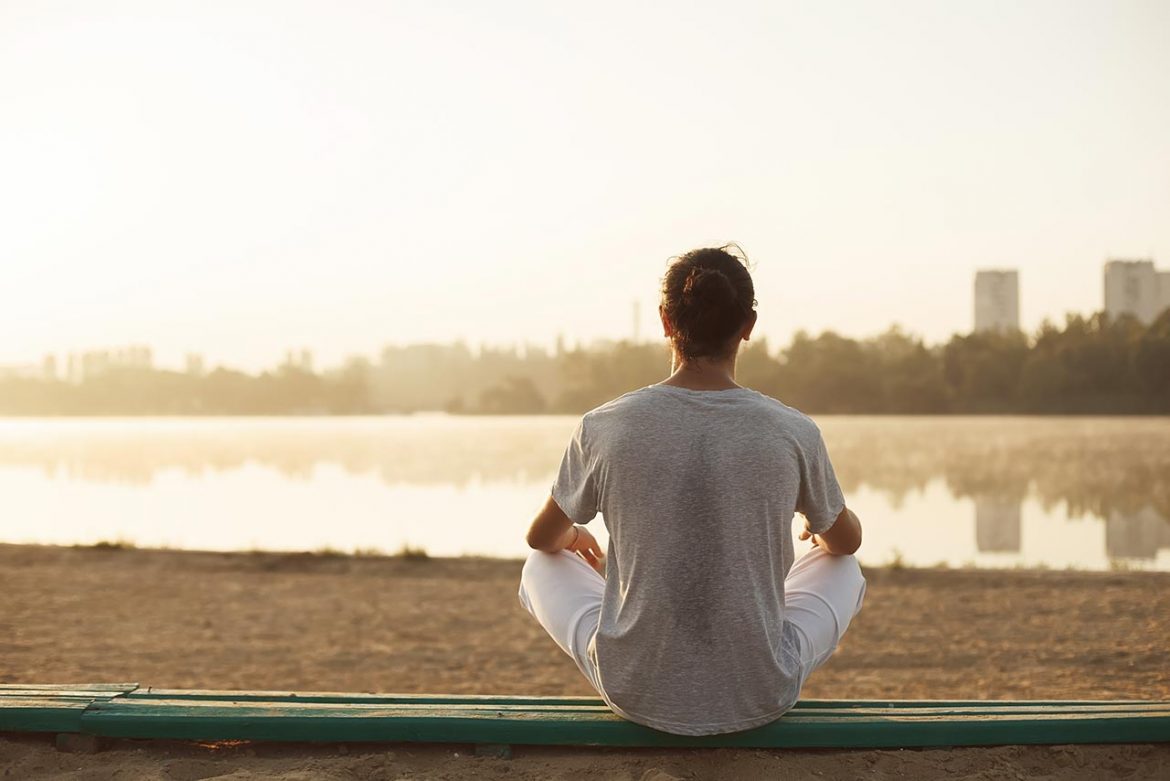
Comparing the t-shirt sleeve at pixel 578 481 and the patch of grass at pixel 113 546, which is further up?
the t-shirt sleeve at pixel 578 481

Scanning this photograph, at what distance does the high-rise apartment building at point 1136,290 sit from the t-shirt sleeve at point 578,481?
1544 inches

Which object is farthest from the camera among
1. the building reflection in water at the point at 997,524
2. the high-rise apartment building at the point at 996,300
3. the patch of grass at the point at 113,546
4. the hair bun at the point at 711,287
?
the high-rise apartment building at the point at 996,300

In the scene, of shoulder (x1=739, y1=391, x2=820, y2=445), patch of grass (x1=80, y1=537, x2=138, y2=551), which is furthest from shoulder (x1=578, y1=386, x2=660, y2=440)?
patch of grass (x1=80, y1=537, x2=138, y2=551)

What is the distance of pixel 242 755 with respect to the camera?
8.50 feet

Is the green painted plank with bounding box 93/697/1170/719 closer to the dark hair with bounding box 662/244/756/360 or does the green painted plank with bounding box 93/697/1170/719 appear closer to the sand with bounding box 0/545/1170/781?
the sand with bounding box 0/545/1170/781

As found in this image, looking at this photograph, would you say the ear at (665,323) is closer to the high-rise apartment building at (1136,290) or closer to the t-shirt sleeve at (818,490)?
the t-shirt sleeve at (818,490)

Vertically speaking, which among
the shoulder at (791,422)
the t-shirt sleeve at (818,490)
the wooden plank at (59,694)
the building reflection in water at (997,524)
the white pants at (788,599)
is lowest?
the building reflection in water at (997,524)

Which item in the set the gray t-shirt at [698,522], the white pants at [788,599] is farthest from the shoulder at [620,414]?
the white pants at [788,599]

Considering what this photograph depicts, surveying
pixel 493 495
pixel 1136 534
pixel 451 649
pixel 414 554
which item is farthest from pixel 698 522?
pixel 493 495

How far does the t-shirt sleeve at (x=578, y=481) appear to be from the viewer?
2.27 metres

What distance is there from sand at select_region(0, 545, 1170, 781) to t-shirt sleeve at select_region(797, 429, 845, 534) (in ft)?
1.98

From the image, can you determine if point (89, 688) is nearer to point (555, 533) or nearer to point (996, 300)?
point (555, 533)

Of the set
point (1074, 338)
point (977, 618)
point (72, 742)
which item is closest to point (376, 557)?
point (977, 618)

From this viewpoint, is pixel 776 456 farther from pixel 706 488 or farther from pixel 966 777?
pixel 966 777
